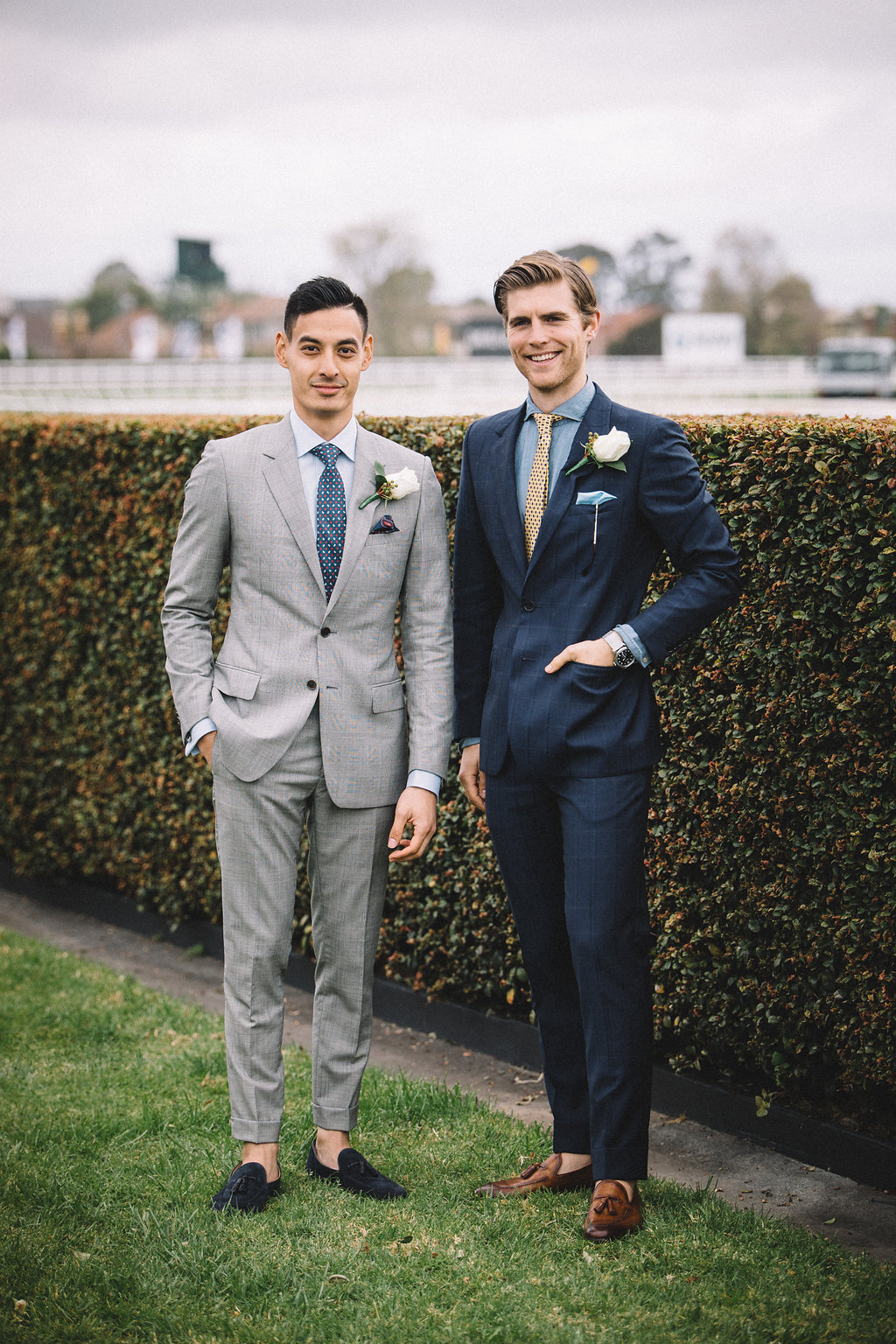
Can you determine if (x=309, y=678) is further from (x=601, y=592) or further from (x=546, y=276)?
(x=546, y=276)

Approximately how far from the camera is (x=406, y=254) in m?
69.6

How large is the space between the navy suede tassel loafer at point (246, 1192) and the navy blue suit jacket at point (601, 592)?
1271 mm

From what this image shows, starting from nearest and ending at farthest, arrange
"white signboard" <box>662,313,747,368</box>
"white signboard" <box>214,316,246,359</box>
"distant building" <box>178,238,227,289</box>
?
"distant building" <box>178,238,227,289</box>, "white signboard" <box>214,316,246,359</box>, "white signboard" <box>662,313,747,368</box>

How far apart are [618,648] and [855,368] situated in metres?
47.0

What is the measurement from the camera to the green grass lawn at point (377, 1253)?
2936 mm

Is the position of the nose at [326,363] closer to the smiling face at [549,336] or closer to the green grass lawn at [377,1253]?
the smiling face at [549,336]

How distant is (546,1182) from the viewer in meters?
3.54

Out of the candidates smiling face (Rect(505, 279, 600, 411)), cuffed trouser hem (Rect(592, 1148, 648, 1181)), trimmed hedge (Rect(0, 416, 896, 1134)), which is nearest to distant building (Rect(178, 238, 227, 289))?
trimmed hedge (Rect(0, 416, 896, 1134))

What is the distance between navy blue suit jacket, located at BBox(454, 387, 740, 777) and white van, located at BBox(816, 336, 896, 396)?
133 ft

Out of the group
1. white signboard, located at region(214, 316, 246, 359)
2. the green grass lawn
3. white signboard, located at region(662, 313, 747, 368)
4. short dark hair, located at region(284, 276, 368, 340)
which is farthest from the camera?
white signboard, located at region(662, 313, 747, 368)

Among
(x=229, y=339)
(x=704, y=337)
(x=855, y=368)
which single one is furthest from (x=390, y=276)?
(x=855, y=368)

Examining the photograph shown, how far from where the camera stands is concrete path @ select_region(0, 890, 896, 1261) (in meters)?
3.60

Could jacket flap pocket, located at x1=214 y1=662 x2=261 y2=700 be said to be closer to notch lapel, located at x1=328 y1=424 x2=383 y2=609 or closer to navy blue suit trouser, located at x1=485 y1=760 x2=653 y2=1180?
notch lapel, located at x1=328 y1=424 x2=383 y2=609

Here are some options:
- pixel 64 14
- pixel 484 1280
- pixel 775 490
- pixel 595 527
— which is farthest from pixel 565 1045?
pixel 64 14
